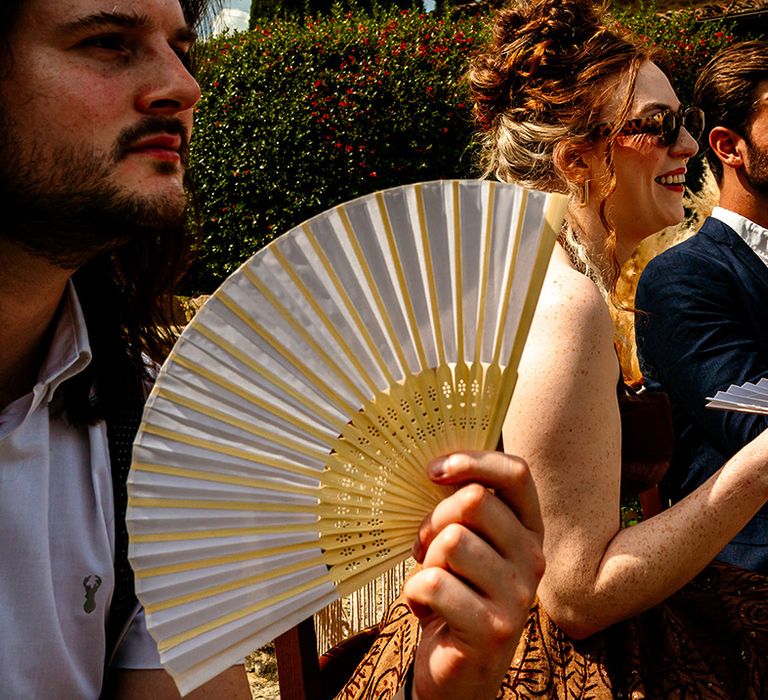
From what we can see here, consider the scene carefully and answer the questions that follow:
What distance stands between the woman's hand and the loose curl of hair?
116cm

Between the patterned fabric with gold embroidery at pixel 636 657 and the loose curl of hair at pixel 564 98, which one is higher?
the loose curl of hair at pixel 564 98

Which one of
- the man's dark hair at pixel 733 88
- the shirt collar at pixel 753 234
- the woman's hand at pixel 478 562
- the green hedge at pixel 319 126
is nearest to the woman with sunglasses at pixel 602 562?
the woman's hand at pixel 478 562

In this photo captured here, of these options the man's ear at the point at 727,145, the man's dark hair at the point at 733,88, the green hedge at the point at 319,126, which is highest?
the green hedge at the point at 319,126

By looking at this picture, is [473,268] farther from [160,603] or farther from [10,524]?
[10,524]

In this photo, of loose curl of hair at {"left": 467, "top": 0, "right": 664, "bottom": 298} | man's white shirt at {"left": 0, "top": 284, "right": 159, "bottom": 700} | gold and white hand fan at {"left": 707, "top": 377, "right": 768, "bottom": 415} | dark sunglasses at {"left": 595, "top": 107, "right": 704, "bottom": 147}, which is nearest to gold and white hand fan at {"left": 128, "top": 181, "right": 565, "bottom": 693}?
man's white shirt at {"left": 0, "top": 284, "right": 159, "bottom": 700}

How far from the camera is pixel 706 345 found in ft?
7.73

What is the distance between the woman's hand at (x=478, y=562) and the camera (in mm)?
933

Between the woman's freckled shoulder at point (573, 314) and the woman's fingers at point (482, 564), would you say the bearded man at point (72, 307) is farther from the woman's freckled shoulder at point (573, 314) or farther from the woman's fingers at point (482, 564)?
the woman's freckled shoulder at point (573, 314)

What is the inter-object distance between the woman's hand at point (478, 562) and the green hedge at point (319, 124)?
5.69 meters

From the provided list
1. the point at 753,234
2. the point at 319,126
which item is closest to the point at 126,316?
the point at 753,234

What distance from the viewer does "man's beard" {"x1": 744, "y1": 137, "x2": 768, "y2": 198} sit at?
2.84m

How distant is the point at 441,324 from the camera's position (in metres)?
0.96

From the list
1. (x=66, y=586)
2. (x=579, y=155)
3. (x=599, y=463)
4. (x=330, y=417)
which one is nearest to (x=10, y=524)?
(x=66, y=586)

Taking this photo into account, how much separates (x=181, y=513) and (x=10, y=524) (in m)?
0.37
